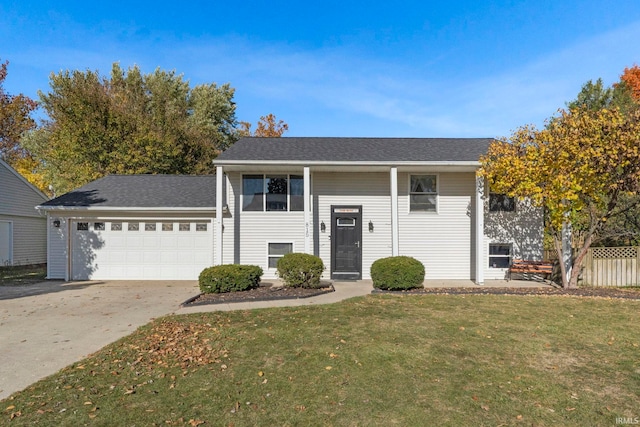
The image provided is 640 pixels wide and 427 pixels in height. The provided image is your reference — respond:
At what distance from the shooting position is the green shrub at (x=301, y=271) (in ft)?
32.2

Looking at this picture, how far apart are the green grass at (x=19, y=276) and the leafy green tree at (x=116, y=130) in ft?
15.3

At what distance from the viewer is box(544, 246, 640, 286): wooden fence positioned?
35.2ft

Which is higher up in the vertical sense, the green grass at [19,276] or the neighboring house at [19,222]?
the neighboring house at [19,222]

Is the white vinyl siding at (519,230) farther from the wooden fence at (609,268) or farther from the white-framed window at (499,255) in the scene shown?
the wooden fence at (609,268)

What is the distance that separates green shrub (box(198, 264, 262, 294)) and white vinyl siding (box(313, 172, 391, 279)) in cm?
340

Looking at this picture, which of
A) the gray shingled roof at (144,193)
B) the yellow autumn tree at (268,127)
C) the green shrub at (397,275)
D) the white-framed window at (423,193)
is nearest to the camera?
the green shrub at (397,275)

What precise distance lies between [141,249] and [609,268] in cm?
1438

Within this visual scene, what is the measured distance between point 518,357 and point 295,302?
15.8 ft

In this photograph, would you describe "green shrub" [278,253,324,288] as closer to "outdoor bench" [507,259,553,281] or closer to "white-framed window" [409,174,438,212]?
"white-framed window" [409,174,438,212]

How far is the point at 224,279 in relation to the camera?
939 centimetres

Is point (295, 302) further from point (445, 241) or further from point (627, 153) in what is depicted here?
point (627, 153)

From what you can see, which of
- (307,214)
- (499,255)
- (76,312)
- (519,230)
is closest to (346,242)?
(307,214)

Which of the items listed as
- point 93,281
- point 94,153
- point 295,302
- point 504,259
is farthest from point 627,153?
point 94,153

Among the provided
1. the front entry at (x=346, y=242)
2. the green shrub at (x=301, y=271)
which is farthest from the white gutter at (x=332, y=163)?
the green shrub at (x=301, y=271)
